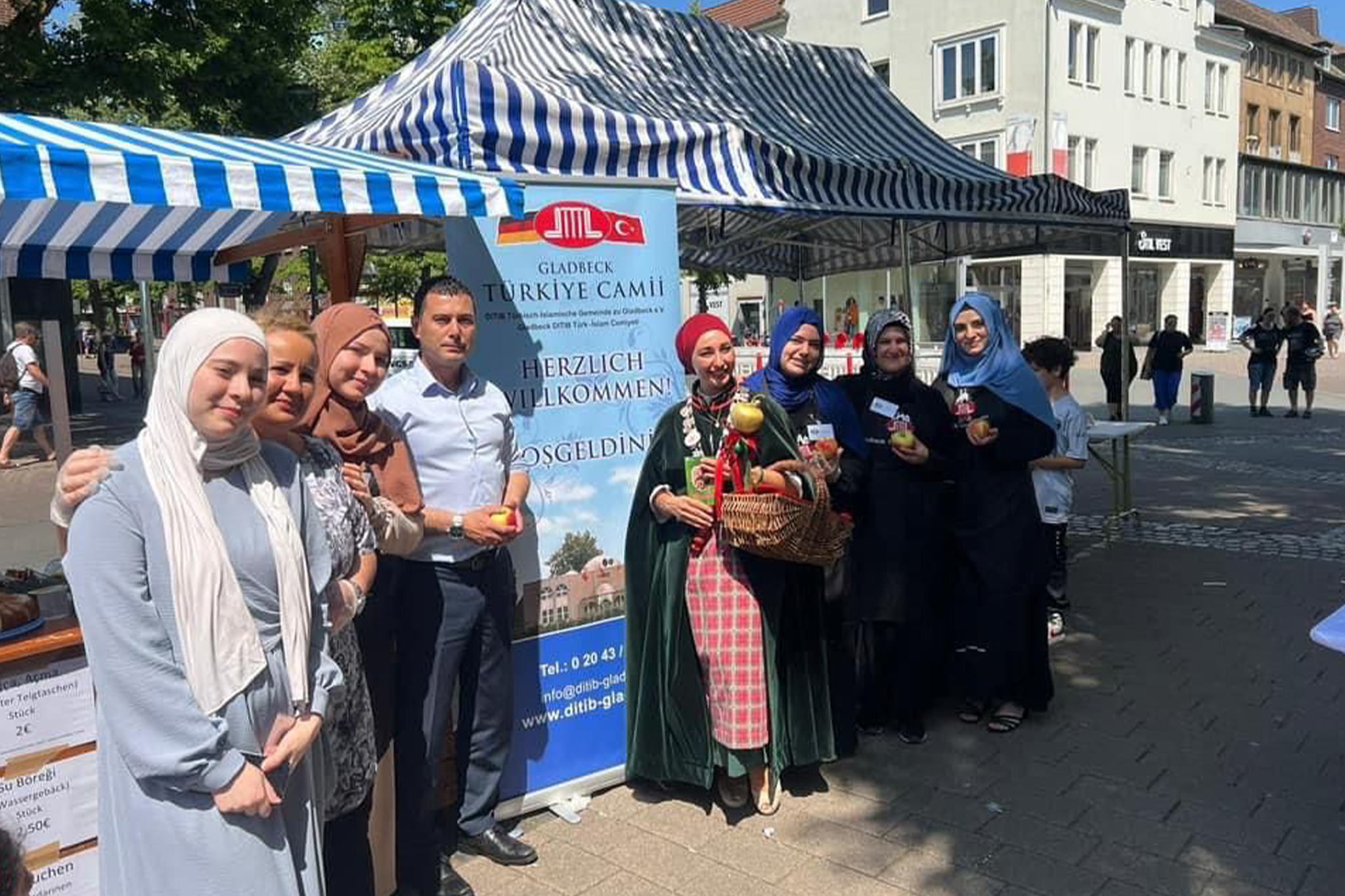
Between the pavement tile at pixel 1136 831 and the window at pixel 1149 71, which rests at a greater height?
the window at pixel 1149 71

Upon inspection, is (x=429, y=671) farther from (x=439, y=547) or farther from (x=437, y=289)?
(x=437, y=289)

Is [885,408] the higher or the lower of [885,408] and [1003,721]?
the higher

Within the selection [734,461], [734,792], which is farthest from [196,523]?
[734,792]

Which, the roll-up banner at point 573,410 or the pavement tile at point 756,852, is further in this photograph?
the roll-up banner at point 573,410

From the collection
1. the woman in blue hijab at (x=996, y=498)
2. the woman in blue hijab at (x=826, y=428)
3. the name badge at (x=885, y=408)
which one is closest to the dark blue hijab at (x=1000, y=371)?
the woman in blue hijab at (x=996, y=498)

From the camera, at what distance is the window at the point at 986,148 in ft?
102

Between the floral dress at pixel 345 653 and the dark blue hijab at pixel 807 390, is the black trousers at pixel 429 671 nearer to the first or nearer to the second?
the floral dress at pixel 345 653

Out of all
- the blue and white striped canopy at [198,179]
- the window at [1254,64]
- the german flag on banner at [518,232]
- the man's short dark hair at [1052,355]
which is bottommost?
the man's short dark hair at [1052,355]

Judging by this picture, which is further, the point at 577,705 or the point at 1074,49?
the point at 1074,49

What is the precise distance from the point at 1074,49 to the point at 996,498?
31.2m

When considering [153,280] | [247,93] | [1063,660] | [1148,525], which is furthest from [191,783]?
[247,93]

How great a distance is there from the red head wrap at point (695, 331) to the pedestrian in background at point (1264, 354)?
14.5 m

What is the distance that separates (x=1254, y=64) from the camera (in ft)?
130

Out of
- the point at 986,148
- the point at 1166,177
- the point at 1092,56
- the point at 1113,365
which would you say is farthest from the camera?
the point at 1166,177
